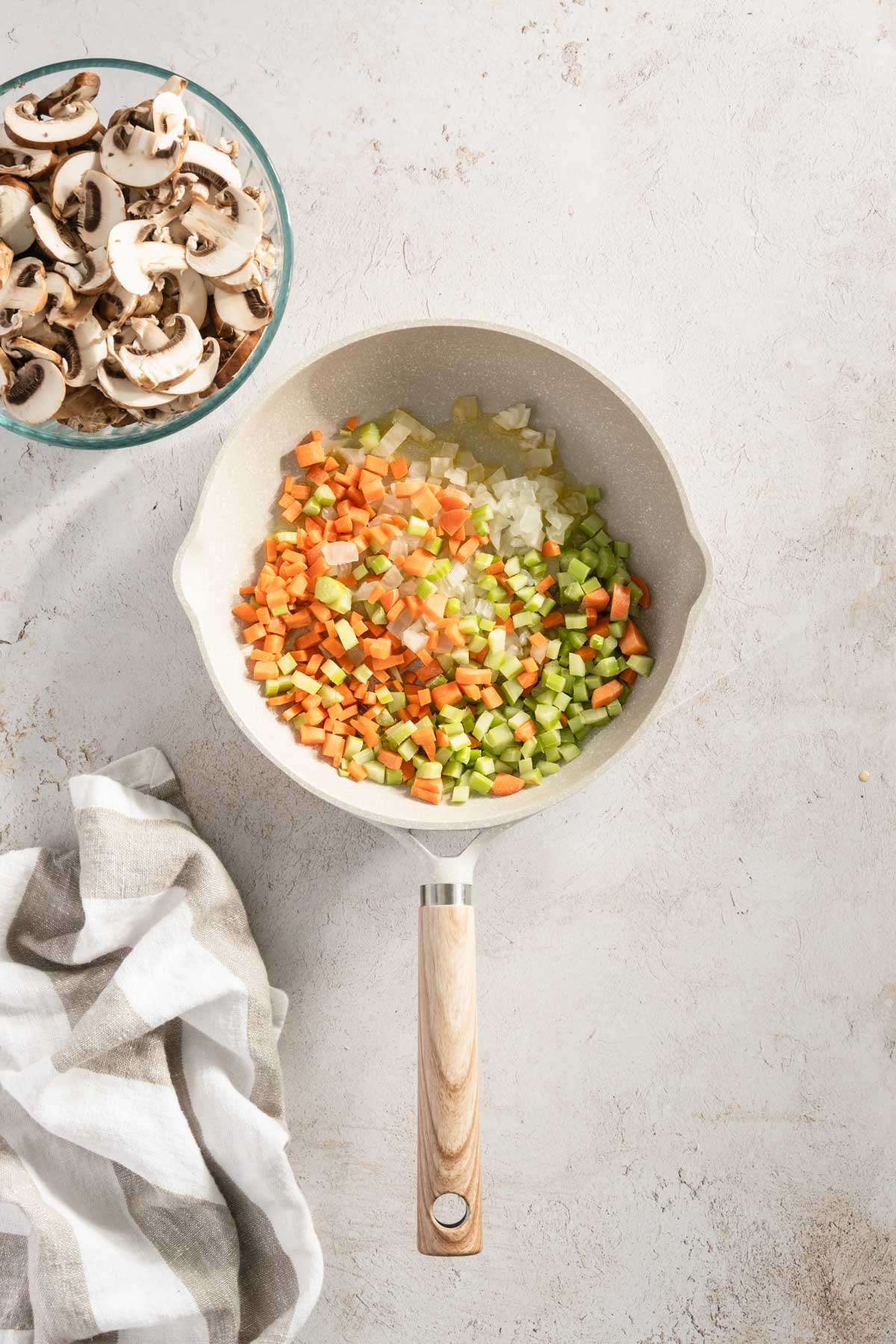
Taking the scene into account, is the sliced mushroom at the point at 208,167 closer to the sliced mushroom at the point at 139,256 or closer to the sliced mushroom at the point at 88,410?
the sliced mushroom at the point at 139,256

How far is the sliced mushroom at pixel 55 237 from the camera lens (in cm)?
121

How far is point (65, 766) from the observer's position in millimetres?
1468

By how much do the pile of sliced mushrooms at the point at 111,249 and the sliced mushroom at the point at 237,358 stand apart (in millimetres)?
22

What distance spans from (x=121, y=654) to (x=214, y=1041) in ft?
1.82

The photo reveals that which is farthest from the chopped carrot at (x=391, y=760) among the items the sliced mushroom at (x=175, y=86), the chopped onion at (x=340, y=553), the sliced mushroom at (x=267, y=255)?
the sliced mushroom at (x=175, y=86)

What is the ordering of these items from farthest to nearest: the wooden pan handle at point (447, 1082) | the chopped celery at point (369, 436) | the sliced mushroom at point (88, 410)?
1. the chopped celery at point (369, 436)
2. the sliced mushroom at point (88, 410)
3. the wooden pan handle at point (447, 1082)

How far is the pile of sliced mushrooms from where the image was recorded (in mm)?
1210

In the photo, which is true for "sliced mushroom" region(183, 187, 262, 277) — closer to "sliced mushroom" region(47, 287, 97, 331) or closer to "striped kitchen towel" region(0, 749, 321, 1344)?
"sliced mushroom" region(47, 287, 97, 331)

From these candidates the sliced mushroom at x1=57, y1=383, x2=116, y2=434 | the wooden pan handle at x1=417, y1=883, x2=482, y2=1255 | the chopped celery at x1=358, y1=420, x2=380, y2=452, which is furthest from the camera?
the chopped celery at x1=358, y1=420, x2=380, y2=452

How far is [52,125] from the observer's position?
121 cm

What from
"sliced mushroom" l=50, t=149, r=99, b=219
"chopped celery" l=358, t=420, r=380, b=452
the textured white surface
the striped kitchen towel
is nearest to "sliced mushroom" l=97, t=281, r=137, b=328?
"sliced mushroom" l=50, t=149, r=99, b=219

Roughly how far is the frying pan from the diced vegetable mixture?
0.03m

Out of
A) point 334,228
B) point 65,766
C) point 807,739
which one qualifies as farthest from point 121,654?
point 807,739

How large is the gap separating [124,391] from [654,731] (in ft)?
2.74
